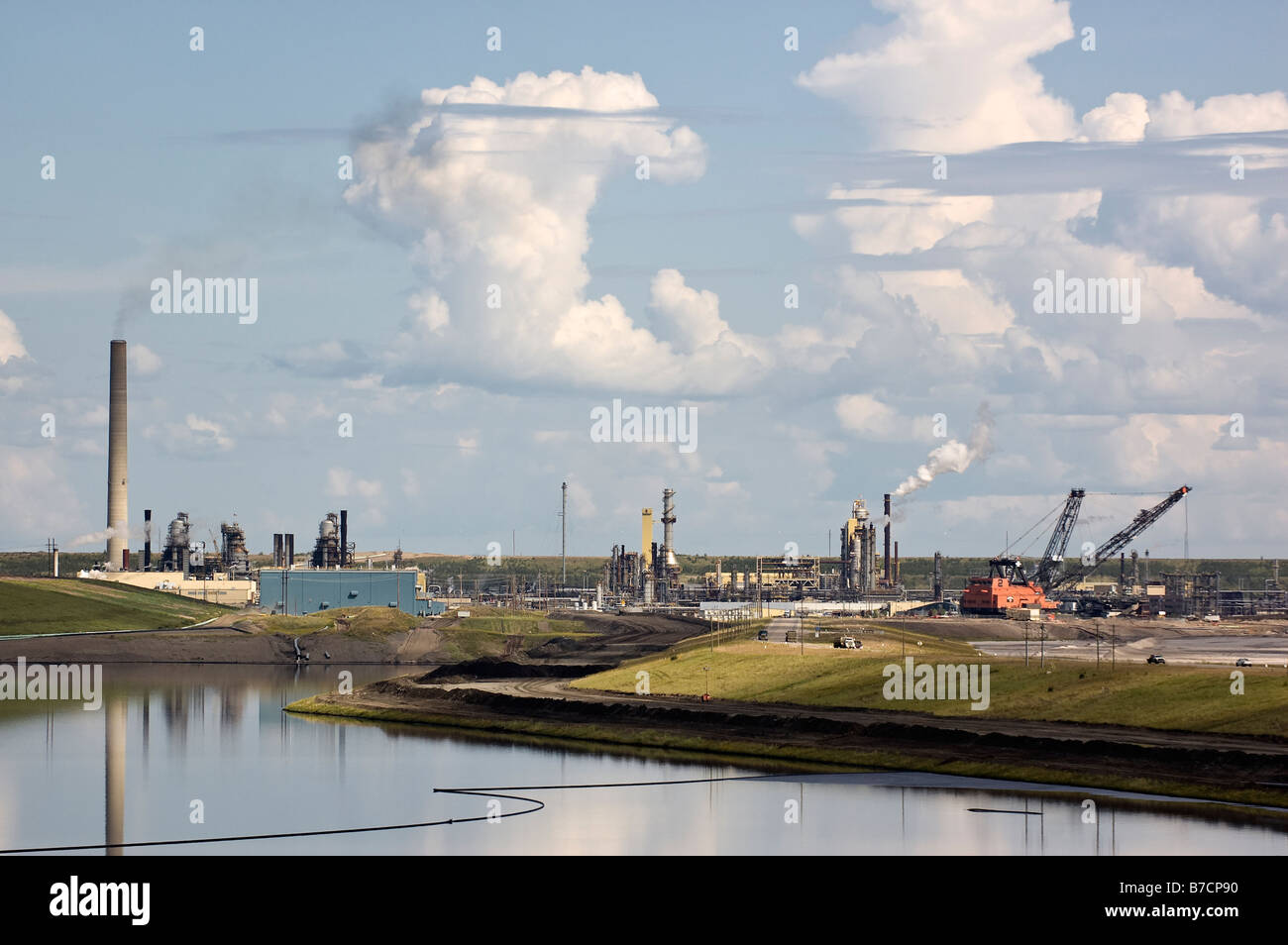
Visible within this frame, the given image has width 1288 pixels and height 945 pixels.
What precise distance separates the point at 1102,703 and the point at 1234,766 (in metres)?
22.1

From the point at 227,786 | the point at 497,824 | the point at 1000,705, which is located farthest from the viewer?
the point at 1000,705

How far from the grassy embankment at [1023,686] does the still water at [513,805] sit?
17.4m

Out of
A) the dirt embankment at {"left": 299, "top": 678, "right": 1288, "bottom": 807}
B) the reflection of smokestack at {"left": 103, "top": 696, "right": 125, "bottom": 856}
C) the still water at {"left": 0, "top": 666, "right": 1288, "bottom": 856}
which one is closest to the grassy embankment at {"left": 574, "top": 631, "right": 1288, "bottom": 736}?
the dirt embankment at {"left": 299, "top": 678, "right": 1288, "bottom": 807}

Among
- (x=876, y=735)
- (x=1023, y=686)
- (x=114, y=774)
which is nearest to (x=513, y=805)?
(x=114, y=774)

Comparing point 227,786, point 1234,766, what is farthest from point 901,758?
point 227,786

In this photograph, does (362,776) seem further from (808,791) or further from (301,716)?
(301,716)

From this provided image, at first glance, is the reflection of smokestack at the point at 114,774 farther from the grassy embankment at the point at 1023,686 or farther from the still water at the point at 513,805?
the grassy embankment at the point at 1023,686

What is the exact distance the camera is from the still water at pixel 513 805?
71625mm

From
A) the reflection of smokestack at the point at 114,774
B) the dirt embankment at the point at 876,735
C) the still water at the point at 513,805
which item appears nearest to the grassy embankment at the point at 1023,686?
the dirt embankment at the point at 876,735

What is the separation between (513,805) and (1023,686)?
46.2 metres

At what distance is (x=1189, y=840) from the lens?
69000mm

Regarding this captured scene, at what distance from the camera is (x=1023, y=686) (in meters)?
116

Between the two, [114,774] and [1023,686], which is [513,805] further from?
[1023,686]
